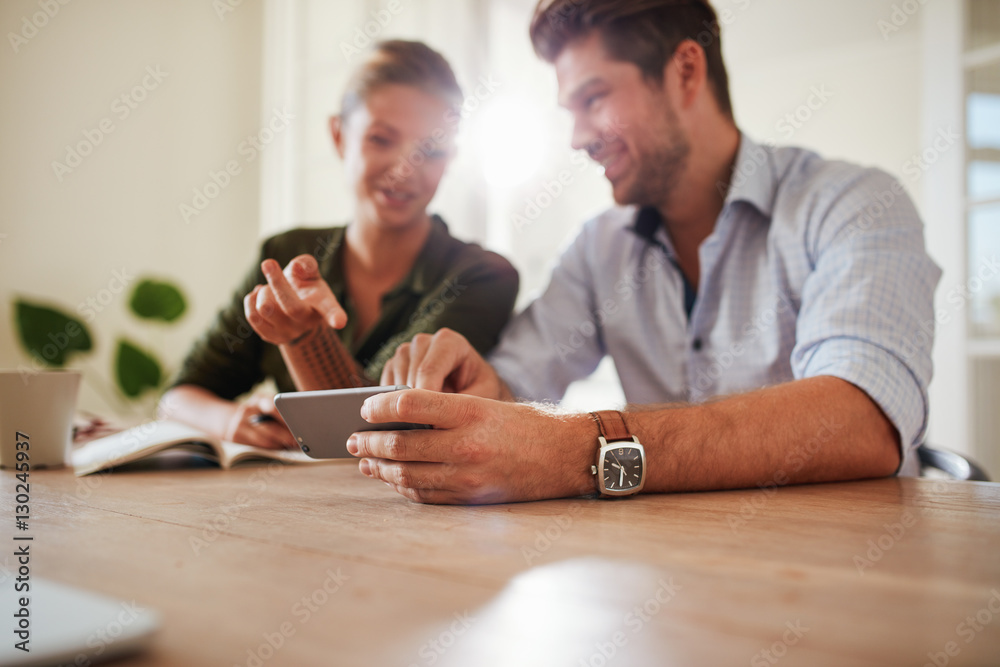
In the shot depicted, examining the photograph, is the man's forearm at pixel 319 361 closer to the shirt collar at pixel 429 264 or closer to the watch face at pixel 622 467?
the shirt collar at pixel 429 264

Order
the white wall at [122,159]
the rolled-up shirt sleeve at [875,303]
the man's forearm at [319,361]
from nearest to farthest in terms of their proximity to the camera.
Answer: the rolled-up shirt sleeve at [875,303]
the man's forearm at [319,361]
the white wall at [122,159]

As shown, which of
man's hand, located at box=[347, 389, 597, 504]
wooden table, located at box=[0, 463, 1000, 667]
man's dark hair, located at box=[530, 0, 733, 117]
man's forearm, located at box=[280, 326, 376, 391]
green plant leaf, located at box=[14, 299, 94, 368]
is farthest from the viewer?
green plant leaf, located at box=[14, 299, 94, 368]

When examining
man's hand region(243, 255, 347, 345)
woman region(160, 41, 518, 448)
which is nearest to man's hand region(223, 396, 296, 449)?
woman region(160, 41, 518, 448)

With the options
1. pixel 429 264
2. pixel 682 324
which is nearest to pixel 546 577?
pixel 682 324

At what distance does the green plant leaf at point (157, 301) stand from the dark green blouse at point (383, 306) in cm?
132

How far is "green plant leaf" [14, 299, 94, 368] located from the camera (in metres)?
2.51

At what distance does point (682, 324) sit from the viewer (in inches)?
59.4

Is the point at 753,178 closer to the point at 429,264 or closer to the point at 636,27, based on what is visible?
the point at 636,27

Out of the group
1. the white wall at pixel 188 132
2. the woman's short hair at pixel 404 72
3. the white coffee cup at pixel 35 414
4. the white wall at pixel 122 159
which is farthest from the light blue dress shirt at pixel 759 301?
the white wall at pixel 122 159

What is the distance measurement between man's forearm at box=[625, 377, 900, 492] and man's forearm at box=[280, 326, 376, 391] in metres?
0.59

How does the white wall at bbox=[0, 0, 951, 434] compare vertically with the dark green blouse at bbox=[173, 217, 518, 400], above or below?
above

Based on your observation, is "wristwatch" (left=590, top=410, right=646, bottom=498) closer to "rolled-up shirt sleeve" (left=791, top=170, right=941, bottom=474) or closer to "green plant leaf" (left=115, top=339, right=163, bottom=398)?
"rolled-up shirt sleeve" (left=791, top=170, right=941, bottom=474)

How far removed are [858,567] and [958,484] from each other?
0.52m

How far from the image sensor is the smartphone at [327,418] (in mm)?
783
